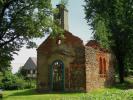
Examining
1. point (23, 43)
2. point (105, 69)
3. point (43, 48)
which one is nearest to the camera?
point (23, 43)

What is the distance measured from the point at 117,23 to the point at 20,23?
1928cm

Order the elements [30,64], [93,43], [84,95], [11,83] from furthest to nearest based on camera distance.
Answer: [30,64]
[11,83]
[93,43]
[84,95]

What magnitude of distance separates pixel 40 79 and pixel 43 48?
3198mm

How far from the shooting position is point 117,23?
50.2m

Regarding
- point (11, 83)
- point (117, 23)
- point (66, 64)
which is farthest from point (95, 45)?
point (11, 83)

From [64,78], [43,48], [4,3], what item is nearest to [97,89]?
[64,78]

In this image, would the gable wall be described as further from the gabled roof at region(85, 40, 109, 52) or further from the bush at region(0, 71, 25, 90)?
the bush at region(0, 71, 25, 90)

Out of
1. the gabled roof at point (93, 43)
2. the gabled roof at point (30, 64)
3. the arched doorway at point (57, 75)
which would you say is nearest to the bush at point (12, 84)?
the gabled roof at point (93, 43)

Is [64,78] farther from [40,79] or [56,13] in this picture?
[56,13]

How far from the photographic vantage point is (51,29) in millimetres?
35625

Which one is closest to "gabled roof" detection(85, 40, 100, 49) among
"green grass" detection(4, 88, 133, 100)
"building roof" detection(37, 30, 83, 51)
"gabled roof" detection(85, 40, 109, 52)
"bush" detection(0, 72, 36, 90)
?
"gabled roof" detection(85, 40, 109, 52)

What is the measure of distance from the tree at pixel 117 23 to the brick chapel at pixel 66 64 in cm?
1028

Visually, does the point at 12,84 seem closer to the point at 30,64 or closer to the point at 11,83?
the point at 11,83

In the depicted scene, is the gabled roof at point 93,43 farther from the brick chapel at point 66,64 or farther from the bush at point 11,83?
the bush at point 11,83
